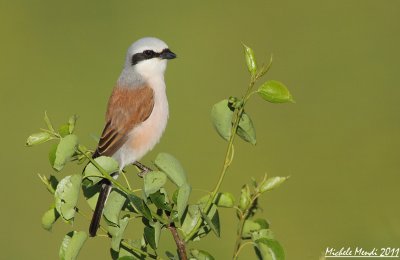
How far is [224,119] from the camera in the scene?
1.61m

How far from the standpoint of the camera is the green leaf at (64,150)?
1538 mm

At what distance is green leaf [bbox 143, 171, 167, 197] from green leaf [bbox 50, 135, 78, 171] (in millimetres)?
154

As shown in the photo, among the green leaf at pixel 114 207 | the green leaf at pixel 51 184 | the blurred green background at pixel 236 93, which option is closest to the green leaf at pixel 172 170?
the green leaf at pixel 114 207

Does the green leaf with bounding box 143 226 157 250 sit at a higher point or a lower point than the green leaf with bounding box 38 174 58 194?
higher

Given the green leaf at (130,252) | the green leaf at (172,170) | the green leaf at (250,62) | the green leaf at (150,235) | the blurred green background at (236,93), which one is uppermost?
the blurred green background at (236,93)

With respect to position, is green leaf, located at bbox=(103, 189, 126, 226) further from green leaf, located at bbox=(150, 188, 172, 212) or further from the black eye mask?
the black eye mask

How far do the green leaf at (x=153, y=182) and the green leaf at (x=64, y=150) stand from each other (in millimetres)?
154

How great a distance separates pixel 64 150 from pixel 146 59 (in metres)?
1.50

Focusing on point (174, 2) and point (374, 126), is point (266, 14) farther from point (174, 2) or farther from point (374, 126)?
point (374, 126)

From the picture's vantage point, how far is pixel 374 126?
562 centimetres

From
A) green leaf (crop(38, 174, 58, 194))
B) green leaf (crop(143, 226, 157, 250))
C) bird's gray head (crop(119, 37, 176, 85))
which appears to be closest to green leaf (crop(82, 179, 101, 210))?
green leaf (crop(38, 174, 58, 194))

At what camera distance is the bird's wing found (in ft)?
8.87

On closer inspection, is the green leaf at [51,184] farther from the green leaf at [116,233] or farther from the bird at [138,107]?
the bird at [138,107]

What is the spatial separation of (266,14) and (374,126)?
74.1 inches
